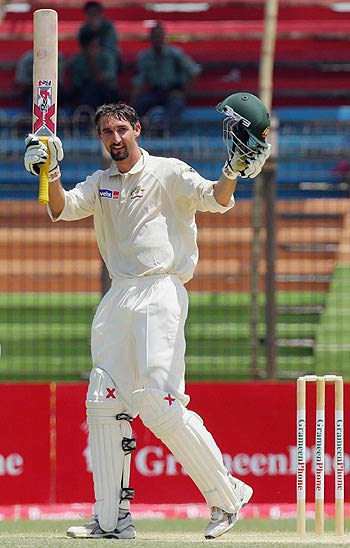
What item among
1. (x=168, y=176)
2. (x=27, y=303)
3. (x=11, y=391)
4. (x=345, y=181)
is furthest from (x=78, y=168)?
(x=168, y=176)

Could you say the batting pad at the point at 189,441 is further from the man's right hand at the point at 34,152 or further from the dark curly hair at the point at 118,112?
the dark curly hair at the point at 118,112

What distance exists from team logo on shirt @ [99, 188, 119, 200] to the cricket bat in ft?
1.14

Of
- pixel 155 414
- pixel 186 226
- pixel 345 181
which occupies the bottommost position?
pixel 155 414

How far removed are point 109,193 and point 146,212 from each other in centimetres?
22

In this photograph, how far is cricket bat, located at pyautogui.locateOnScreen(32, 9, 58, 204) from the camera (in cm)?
703

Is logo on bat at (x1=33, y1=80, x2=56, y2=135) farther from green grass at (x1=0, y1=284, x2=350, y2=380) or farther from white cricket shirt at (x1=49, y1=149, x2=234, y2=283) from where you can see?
green grass at (x1=0, y1=284, x2=350, y2=380)

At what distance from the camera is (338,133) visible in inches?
521

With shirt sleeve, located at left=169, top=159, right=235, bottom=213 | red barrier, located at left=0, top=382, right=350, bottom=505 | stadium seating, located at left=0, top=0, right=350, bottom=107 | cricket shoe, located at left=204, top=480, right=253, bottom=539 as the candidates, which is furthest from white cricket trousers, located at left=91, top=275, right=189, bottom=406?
stadium seating, located at left=0, top=0, right=350, bottom=107

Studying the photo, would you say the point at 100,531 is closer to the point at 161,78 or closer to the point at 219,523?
the point at 219,523

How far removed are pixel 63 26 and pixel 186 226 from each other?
37.6 feet

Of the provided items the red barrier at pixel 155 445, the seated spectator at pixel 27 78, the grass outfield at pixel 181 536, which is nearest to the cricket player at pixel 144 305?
the grass outfield at pixel 181 536

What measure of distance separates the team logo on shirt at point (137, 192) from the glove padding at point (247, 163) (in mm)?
488

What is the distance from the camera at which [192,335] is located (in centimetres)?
1224

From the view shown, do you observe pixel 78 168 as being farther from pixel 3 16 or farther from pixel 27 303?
pixel 3 16
